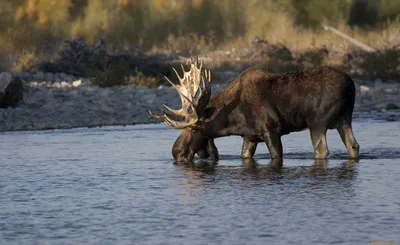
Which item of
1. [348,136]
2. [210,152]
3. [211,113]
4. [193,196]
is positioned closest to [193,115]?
[211,113]

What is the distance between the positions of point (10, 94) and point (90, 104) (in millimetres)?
1729

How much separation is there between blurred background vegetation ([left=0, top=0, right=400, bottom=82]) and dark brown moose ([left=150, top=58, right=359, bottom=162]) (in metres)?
17.1

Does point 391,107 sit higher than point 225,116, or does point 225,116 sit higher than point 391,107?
point 225,116

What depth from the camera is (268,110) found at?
591 inches

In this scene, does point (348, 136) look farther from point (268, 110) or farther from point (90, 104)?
point (90, 104)

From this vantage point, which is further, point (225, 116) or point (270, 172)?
point (225, 116)

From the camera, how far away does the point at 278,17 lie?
41.1m

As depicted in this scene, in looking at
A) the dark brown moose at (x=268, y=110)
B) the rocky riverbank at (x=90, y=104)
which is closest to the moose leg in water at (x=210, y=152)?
the dark brown moose at (x=268, y=110)

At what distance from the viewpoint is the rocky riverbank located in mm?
21953

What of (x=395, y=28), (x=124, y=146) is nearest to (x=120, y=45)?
(x=395, y=28)

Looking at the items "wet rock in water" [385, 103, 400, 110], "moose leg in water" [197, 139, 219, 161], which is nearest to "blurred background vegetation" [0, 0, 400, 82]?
"wet rock in water" [385, 103, 400, 110]

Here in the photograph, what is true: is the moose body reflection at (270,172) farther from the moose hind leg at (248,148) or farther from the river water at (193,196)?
the moose hind leg at (248,148)

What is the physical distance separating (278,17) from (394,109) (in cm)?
1701

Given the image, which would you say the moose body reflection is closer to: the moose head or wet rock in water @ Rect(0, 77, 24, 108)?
the moose head
